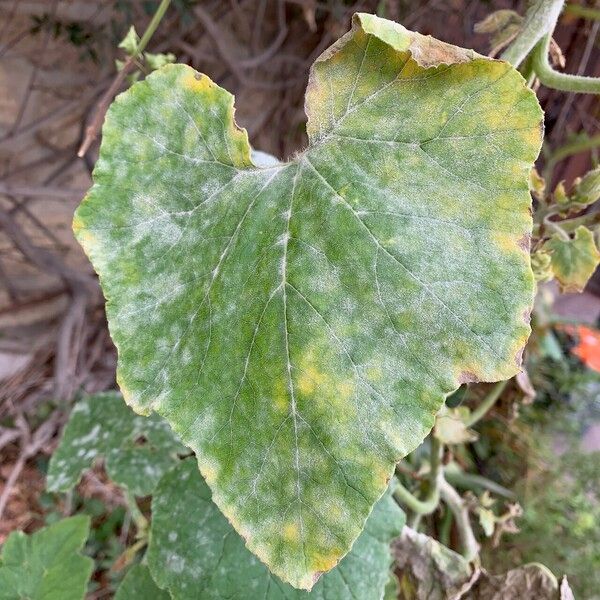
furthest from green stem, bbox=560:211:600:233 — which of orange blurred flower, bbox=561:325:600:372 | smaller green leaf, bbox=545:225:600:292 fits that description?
orange blurred flower, bbox=561:325:600:372

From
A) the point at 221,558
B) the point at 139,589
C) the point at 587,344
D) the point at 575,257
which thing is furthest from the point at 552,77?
the point at 587,344

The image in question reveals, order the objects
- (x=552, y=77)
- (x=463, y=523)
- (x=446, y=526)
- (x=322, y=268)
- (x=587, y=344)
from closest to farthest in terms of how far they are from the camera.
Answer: (x=322, y=268) < (x=552, y=77) < (x=463, y=523) < (x=446, y=526) < (x=587, y=344)

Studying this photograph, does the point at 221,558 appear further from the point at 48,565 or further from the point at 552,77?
the point at 552,77

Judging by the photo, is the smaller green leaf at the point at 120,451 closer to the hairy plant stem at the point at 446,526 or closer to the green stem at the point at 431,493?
the green stem at the point at 431,493

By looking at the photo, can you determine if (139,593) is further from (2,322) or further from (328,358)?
(2,322)

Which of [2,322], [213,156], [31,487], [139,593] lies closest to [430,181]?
[213,156]

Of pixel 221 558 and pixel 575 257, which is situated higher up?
pixel 575 257
